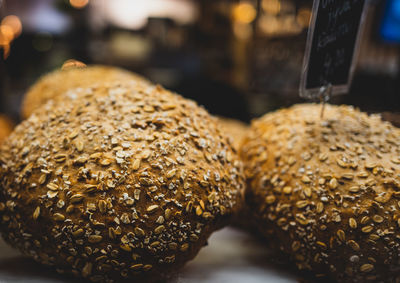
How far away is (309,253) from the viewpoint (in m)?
1.21

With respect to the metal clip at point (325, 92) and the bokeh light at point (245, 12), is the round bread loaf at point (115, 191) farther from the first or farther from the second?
the bokeh light at point (245, 12)

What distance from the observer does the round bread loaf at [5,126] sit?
1931 mm

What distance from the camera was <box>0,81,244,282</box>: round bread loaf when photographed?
104 cm

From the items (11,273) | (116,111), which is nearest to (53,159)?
(116,111)

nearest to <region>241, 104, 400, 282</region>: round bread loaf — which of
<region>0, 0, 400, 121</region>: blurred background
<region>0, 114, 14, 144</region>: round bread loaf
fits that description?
<region>0, 0, 400, 121</region>: blurred background

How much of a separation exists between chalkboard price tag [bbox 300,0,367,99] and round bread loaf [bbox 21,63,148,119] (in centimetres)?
108

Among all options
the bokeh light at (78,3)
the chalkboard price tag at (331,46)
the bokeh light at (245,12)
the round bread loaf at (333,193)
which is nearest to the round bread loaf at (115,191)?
the round bread loaf at (333,193)

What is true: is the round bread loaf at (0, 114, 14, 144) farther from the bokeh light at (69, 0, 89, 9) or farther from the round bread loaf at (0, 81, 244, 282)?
the bokeh light at (69, 0, 89, 9)

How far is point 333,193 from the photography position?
1181 mm

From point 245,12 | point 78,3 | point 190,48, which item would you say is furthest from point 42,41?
point 245,12

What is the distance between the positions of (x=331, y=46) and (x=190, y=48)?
4.12 meters

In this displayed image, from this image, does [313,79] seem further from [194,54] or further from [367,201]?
[194,54]

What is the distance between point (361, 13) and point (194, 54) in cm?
385

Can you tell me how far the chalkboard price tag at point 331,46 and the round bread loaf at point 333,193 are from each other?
157 millimetres
